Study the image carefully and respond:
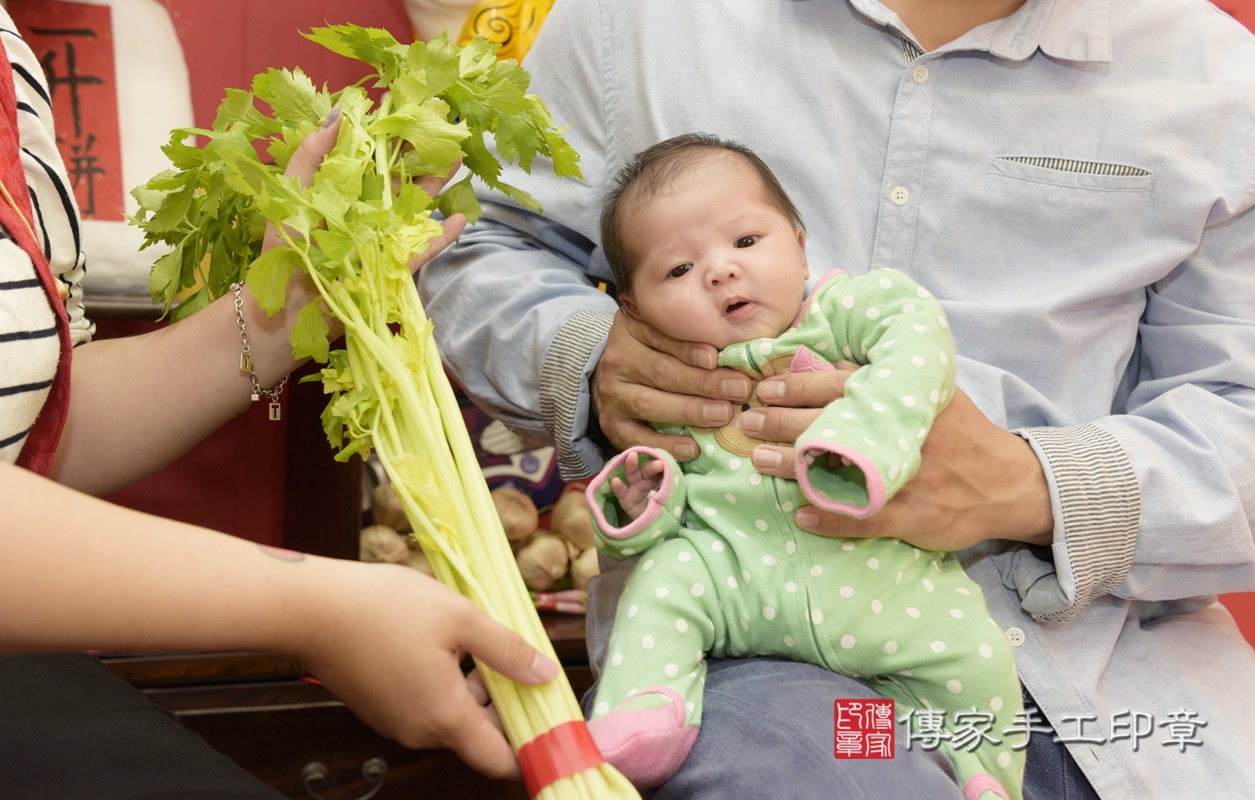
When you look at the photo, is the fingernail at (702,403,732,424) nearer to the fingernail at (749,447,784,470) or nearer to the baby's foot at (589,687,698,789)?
the fingernail at (749,447,784,470)

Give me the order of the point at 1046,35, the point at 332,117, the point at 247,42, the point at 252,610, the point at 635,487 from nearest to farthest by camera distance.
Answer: the point at 252,610 < the point at 332,117 < the point at 635,487 < the point at 1046,35 < the point at 247,42

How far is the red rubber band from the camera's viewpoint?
83 cm

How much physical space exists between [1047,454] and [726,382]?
1.22ft

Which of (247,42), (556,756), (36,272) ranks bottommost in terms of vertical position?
(556,756)

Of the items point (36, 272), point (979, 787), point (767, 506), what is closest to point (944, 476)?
point (767, 506)

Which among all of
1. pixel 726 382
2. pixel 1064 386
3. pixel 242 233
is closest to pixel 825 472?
pixel 726 382

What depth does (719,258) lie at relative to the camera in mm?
1111

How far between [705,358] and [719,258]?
0.11 m

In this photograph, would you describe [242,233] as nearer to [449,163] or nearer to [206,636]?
[449,163]

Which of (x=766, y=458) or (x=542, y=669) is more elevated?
(x=766, y=458)

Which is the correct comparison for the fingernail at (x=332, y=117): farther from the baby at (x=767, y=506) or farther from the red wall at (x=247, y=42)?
the red wall at (x=247, y=42)

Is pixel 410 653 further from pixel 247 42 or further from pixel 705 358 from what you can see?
pixel 247 42

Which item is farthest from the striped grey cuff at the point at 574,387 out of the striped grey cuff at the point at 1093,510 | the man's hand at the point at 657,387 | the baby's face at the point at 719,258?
the striped grey cuff at the point at 1093,510

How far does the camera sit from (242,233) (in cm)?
109
